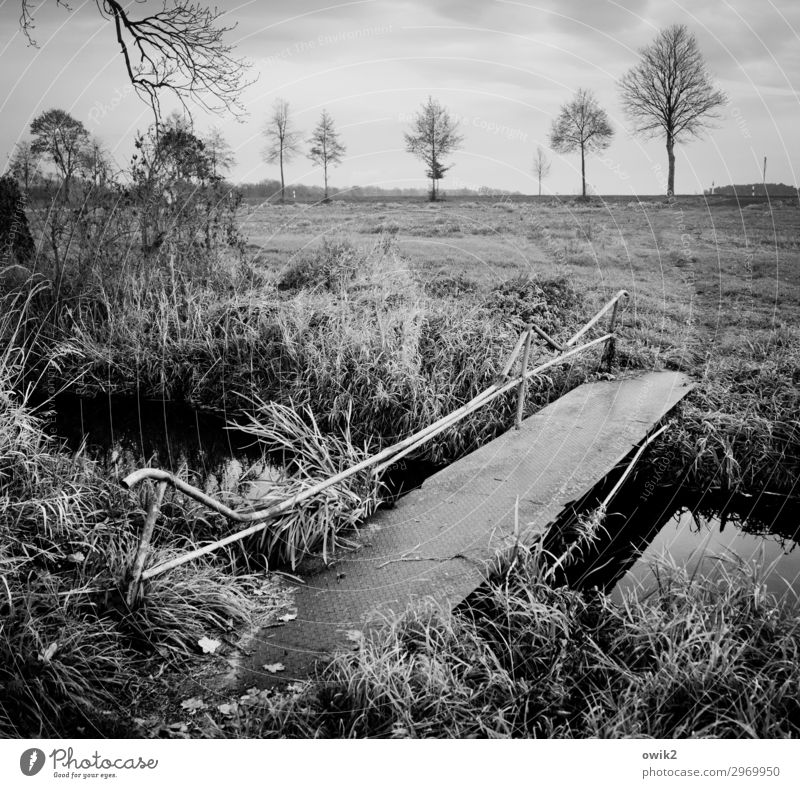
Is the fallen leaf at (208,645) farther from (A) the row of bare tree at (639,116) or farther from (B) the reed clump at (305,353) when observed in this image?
(A) the row of bare tree at (639,116)

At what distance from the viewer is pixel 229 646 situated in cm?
294

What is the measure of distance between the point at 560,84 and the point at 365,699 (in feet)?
16.9

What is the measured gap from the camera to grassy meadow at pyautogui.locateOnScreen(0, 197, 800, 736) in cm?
261

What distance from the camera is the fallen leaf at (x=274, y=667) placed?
9.10 ft

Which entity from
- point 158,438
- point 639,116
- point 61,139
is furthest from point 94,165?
point 639,116

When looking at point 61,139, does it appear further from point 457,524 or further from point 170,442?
point 457,524

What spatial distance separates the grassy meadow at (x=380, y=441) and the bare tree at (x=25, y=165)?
1.10 metres

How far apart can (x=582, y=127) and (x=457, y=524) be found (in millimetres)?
6895

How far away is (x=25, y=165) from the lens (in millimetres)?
7043

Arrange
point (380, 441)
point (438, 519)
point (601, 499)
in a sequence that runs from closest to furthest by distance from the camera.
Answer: point (438, 519) → point (601, 499) → point (380, 441)

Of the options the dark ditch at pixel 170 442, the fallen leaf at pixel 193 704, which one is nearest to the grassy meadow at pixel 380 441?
the fallen leaf at pixel 193 704
